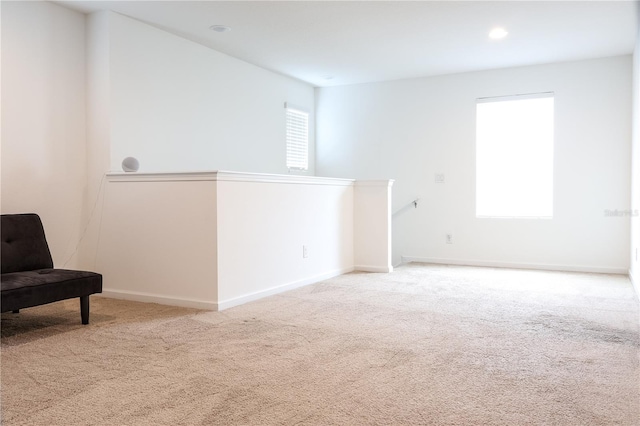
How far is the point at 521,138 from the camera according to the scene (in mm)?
6445

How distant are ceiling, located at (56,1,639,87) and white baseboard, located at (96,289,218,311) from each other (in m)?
2.41

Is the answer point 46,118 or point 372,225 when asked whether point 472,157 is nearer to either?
point 372,225

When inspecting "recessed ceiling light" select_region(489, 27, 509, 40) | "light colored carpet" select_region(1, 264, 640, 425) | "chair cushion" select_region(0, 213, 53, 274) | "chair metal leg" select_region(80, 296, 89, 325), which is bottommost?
"light colored carpet" select_region(1, 264, 640, 425)

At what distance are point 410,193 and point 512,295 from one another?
2716 mm

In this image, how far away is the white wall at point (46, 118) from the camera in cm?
410

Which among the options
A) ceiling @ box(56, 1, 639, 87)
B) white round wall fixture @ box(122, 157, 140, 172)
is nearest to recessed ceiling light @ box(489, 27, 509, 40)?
ceiling @ box(56, 1, 639, 87)

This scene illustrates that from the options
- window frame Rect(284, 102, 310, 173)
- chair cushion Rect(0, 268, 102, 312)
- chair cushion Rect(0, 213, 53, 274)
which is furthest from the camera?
window frame Rect(284, 102, 310, 173)

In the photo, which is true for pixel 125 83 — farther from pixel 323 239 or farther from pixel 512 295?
pixel 512 295

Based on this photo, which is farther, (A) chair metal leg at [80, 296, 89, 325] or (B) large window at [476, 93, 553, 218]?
(B) large window at [476, 93, 553, 218]

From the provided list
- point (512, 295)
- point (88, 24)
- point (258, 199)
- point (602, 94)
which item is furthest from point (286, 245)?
point (602, 94)

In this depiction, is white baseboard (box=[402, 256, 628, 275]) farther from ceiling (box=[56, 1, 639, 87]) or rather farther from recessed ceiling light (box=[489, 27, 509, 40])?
recessed ceiling light (box=[489, 27, 509, 40])

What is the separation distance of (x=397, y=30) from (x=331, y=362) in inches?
138

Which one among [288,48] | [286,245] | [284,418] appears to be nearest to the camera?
[284,418]

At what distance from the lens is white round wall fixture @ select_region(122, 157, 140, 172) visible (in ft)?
14.3
